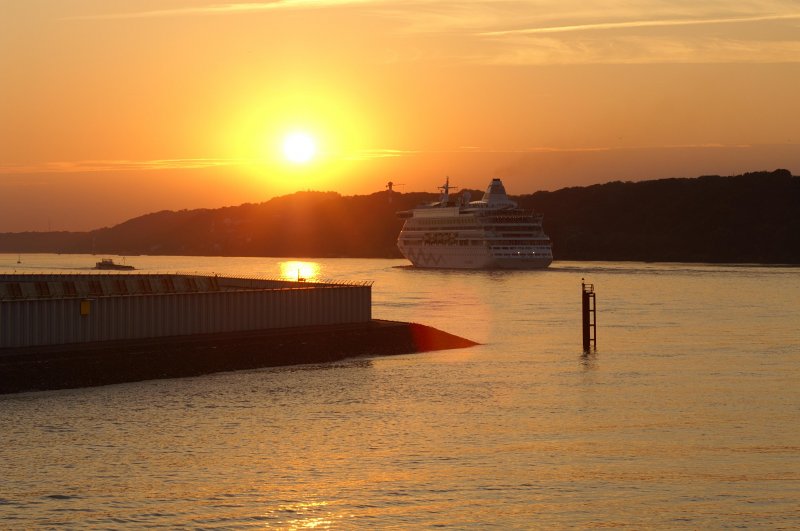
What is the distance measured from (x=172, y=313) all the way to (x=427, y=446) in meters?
18.9

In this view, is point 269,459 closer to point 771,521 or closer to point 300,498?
point 300,498

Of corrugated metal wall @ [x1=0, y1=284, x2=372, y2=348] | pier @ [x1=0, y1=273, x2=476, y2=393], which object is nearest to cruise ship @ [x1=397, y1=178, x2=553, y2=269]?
pier @ [x1=0, y1=273, x2=476, y2=393]

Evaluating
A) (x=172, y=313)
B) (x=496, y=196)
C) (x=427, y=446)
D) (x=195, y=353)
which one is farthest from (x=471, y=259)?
(x=427, y=446)

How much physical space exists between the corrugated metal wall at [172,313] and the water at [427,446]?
136 inches

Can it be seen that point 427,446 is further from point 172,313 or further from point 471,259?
point 471,259

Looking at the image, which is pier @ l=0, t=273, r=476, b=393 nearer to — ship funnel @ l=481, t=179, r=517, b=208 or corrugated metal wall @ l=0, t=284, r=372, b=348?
corrugated metal wall @ l=0, t=284, r=372, b=348

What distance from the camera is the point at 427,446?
100.0 ft

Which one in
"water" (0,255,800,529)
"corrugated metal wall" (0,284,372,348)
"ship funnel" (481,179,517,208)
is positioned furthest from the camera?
"ship funnel" (481,179,517,208)

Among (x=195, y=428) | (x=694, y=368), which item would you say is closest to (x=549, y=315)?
(x=694, y=368)

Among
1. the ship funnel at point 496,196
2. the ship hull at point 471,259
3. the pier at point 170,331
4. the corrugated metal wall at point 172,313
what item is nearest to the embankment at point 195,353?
the pier at point 170,331

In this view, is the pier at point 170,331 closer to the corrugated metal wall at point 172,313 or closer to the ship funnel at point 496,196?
the corrugated metal wall at point 172,313

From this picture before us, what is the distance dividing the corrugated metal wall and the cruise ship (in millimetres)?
124545

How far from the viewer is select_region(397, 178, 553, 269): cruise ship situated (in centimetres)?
17925

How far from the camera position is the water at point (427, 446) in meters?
23.3
